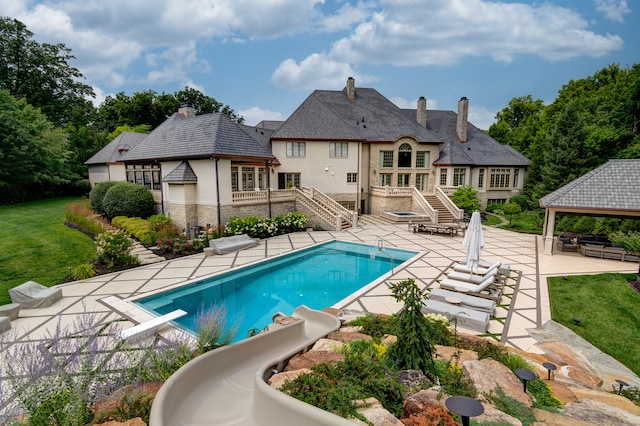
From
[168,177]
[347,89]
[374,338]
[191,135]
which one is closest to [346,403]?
[374,338]

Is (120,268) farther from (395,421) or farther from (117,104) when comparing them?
(117,104)

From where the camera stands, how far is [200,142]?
63.2 feet

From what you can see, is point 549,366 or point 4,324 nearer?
point 549,366

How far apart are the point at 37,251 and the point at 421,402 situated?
16.4 meters

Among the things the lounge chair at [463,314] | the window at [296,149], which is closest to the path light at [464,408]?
the lounge chair at [463,314]

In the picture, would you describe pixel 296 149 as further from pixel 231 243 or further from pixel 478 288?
pixel 478 288

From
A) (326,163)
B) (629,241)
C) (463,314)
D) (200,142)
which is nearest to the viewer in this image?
(463,314)

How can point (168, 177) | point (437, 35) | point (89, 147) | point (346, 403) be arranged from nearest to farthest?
point (346, 403)
point (437, 35)
point (168, 177)
point (89, 147)

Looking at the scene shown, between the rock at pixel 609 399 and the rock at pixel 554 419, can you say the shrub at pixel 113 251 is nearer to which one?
the rock at pixel 554 419

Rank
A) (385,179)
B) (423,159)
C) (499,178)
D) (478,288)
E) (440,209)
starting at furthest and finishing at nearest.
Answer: (499,178), (423,159), (385,179), (440,209), (478,288)

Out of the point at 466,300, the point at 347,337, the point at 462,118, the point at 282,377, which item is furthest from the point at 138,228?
the point at 462,118

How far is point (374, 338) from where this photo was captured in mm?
6227

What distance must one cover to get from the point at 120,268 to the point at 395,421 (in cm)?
1368

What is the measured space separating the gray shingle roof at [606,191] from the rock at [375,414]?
15699mm
